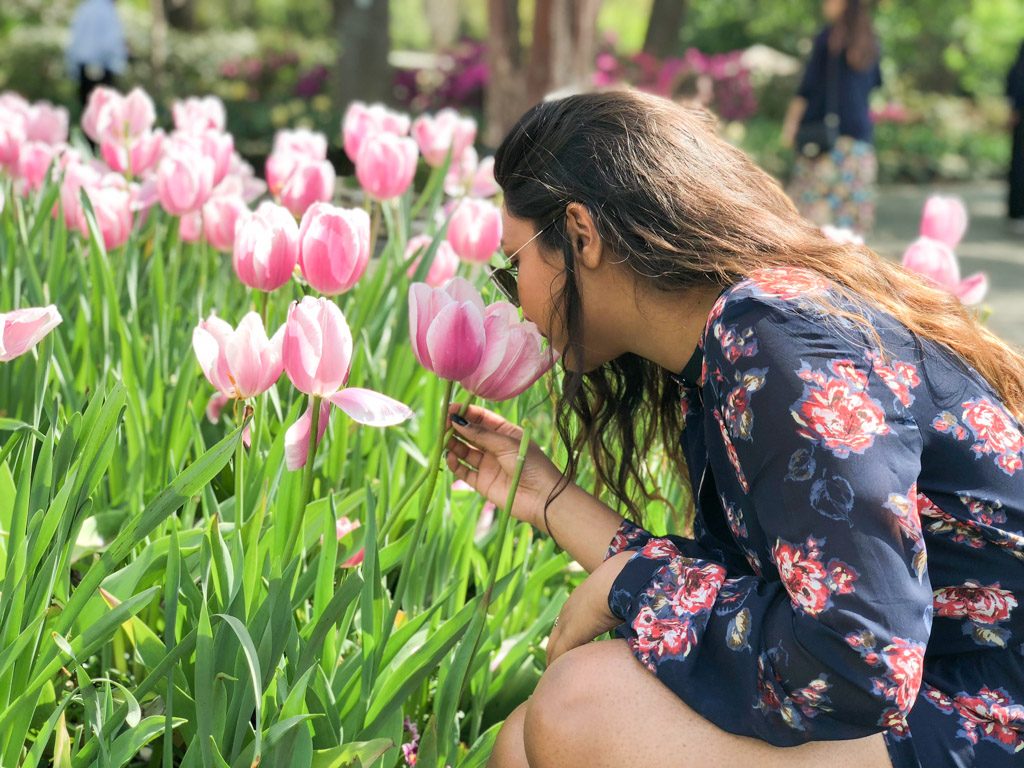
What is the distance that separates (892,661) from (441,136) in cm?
194

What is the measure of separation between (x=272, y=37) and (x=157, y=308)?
951 inches

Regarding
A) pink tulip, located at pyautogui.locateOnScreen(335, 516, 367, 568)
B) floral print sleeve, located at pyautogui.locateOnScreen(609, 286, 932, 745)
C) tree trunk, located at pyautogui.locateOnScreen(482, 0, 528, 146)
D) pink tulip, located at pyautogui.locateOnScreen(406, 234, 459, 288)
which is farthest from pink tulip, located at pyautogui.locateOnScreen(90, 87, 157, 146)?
tree trunk, located at pyautogui.locateOnScreen(482, 0, 528, 146)

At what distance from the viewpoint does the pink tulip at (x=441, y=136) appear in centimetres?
277

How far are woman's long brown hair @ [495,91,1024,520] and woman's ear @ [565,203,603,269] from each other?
0.01m

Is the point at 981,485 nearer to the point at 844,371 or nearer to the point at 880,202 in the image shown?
the point at 844,371

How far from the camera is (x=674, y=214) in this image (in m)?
1.39

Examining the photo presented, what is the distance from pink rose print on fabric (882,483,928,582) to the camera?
1.15m

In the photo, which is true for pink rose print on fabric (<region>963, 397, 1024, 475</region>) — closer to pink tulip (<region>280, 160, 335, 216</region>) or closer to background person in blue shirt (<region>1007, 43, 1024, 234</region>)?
pink tulip (<region>280, 160, 335, 216</region>)

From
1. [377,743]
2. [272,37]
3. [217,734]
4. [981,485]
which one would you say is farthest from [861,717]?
[272,37]

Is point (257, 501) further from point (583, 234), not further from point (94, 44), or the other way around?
point (94, 44)

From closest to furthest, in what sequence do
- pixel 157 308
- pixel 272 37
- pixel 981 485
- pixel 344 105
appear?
pixel 981 485 < pixel 157 308 < pixel 344 105 < pixel 272 37

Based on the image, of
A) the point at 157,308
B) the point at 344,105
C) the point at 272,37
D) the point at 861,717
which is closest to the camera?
the point at 861,717

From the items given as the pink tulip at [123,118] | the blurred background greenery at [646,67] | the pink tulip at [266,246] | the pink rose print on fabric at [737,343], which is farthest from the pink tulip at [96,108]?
the blurred background greenery at [646,67]

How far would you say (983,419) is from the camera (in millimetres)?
1325
